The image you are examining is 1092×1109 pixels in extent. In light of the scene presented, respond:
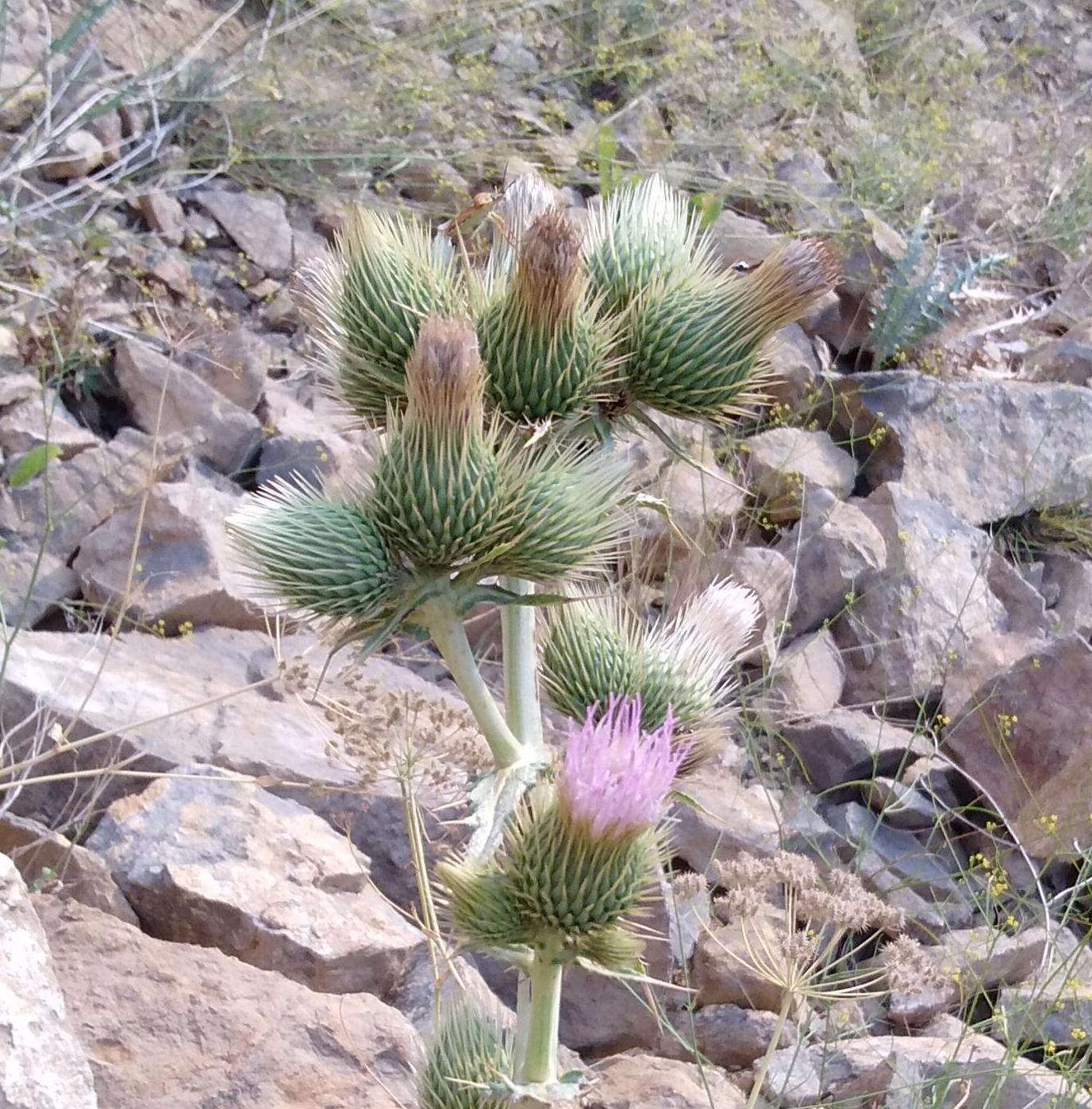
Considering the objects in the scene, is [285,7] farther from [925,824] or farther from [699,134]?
[925,824]

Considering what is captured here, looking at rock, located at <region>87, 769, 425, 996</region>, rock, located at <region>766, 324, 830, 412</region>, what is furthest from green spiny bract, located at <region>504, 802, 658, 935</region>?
rock, located at <region>766, 324, 830, 412</region>

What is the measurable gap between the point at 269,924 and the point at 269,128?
5148 millimetres

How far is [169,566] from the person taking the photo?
488 centimetres

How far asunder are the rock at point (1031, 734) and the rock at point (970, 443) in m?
1.51

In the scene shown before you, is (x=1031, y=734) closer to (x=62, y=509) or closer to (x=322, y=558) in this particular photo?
(x=322, y=558)

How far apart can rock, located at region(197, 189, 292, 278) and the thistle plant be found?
4.17m

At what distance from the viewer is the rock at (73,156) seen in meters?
6.34

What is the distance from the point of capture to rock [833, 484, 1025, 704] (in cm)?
562

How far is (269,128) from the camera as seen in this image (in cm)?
708

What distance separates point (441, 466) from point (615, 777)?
651 millimetres

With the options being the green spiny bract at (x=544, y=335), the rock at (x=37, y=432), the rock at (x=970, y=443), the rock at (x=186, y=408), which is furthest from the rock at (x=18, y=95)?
the green spiny bract at (x=544, y=335)

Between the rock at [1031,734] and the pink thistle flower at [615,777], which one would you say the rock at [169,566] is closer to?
the pink thistle flower at [615,777]

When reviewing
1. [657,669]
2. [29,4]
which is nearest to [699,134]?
[29,4]

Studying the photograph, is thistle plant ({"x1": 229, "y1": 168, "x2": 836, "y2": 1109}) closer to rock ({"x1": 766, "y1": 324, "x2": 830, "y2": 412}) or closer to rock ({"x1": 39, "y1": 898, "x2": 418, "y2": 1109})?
rock ({"x1": 39, "y1": 898, "x2": 418, "y2": 1109})
